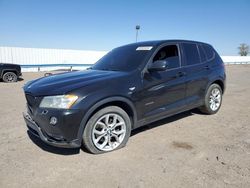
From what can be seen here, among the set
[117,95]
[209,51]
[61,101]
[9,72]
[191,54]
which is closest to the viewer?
[61,101]

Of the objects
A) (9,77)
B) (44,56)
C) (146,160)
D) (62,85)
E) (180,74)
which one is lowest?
(146,160)

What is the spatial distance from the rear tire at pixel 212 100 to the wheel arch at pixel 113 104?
7.65 ft

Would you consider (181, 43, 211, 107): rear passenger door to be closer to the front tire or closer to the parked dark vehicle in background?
the front tire

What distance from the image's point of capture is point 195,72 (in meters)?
4.66

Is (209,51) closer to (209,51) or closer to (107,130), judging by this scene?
(209,51)

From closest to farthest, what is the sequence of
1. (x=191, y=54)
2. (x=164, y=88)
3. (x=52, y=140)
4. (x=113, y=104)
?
1. (x=52, y=140)
2. (x=113, y=104)
3. (x=164, y=88)
4. (x=191, y=54)

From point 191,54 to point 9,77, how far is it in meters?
12.2

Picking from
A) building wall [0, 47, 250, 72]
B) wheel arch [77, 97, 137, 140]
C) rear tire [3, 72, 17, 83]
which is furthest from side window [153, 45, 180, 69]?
building wall [0, 47, 250, 72]

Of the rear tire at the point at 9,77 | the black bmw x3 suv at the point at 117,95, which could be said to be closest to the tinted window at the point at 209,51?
the black bmw x3 suv at the point at 117,95

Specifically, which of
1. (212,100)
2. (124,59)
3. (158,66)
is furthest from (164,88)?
(212,100)

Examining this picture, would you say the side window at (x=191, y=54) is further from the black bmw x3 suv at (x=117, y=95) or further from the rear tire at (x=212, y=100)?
the rear tire at (x=212, y=100)

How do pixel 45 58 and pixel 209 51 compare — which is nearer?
pixel 209 51

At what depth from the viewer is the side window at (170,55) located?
416 cm

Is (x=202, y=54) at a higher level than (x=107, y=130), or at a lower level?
higher
